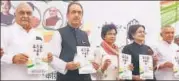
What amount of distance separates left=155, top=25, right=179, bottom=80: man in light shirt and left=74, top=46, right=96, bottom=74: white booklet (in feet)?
2.19

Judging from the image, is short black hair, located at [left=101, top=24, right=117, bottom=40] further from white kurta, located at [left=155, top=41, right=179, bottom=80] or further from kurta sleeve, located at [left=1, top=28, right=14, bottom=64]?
kurta sleeve, located at [left=1, top=28, right=14, bottom=64]

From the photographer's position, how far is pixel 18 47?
2664 millimetres

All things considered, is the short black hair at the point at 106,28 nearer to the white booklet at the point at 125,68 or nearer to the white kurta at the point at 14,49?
the white booklet at the point at 125,68

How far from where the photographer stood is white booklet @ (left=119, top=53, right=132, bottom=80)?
3.01 metres

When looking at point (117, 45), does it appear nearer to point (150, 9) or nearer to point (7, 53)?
point (150, 9)

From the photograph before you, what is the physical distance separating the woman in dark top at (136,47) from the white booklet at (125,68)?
→ 6 centimetres

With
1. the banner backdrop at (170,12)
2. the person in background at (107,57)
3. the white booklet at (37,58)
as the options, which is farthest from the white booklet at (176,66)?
the white booklet at (37,58)

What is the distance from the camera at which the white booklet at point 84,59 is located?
107 inches

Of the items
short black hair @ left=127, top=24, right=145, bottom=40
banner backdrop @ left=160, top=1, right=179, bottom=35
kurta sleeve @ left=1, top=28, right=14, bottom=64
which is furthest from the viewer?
banner backdrop @ left=160, top=1, right=179, bottom=35

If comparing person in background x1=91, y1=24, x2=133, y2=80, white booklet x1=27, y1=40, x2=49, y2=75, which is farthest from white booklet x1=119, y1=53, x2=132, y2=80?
white booklet x1=27, y1=40, x2=49, y2=75

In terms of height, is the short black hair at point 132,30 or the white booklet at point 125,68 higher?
the short black hair at point 132,30

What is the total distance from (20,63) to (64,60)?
33 centimetres

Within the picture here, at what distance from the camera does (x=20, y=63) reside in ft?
8.77

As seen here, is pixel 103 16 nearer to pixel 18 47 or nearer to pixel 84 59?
pixel 84 59
